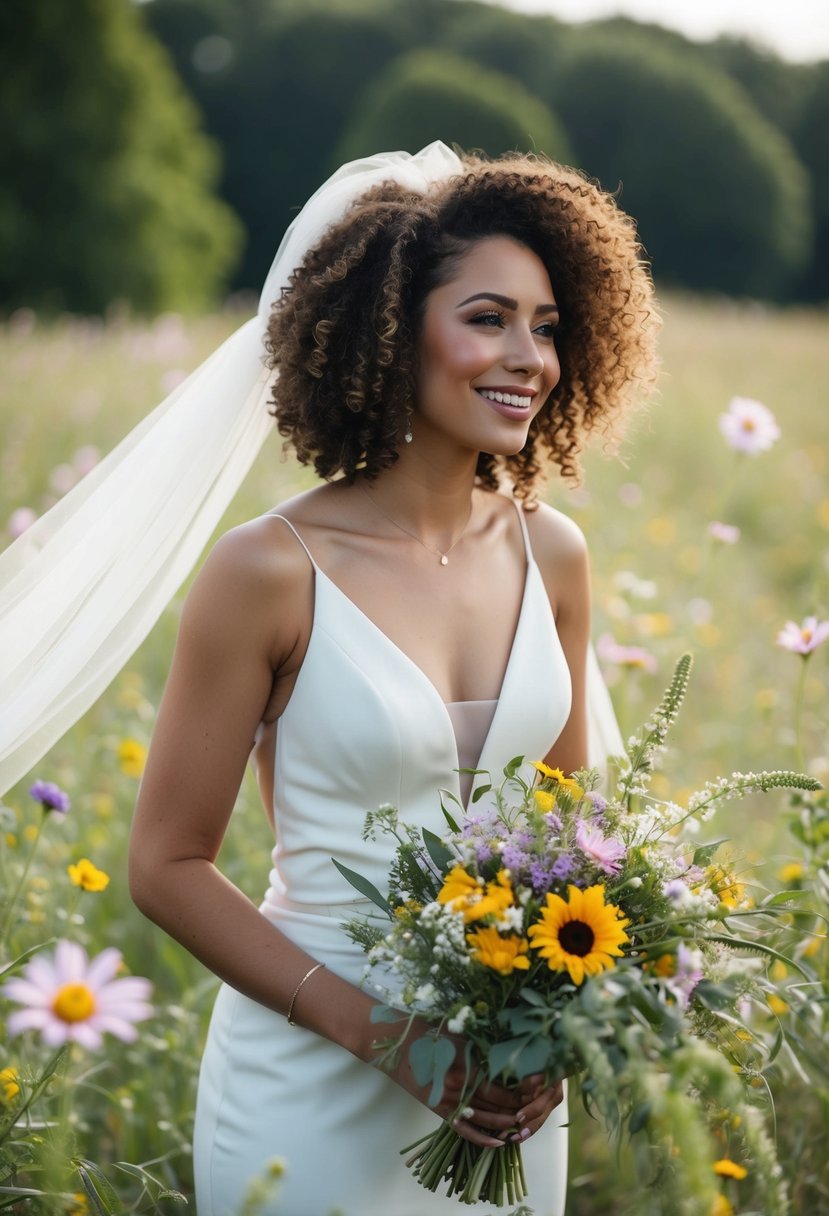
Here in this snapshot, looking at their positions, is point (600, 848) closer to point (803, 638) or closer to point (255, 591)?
point (255, 591)

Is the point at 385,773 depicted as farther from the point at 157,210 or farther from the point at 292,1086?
the point at 157,210

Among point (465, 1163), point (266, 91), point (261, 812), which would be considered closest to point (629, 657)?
point (261, 812)

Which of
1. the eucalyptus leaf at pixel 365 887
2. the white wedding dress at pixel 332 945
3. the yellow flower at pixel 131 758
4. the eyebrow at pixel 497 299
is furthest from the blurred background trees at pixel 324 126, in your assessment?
the eucalyptus leaf at pixel 365 887

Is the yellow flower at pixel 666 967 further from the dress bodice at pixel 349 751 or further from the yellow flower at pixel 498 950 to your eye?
the dress bodice at pixel 349 751

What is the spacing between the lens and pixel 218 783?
74.5 inches

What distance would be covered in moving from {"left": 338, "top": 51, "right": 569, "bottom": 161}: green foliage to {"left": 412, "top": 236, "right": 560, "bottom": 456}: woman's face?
2163 centimetres

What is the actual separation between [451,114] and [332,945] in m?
24.2

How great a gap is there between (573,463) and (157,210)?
67.6 ft

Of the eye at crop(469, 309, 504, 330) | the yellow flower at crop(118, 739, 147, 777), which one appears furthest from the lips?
the yellow flower at crop(118, 739, 147, 777)

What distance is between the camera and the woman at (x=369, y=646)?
73.7 inches

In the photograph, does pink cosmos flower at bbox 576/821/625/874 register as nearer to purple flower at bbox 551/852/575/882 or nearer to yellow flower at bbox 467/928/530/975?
purple flower at bbox 551/852/575/882

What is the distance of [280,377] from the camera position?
2230 mm

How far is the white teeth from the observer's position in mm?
2088

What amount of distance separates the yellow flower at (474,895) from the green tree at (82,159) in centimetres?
1941
